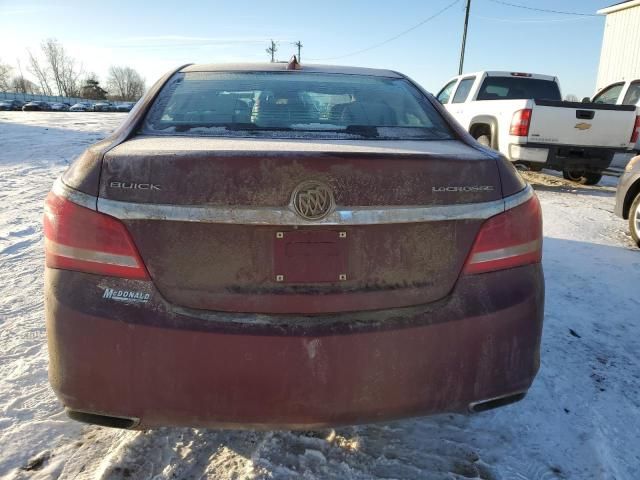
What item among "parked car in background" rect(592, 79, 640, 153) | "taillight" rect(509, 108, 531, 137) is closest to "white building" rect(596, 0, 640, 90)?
"parked car in background" rect(592, 79, 640, 153)

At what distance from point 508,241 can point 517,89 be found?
33.0ft

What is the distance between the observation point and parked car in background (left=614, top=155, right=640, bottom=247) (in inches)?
211

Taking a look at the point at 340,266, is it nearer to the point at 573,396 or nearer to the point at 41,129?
the point at 573,396

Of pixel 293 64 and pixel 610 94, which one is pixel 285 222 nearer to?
pixel 293 64

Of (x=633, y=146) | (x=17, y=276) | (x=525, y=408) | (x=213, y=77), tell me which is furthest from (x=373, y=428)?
(x=633, y=146)

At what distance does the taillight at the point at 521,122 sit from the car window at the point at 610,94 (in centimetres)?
391

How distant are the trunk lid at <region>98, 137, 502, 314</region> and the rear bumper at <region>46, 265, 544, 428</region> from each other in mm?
71

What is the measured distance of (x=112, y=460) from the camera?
6.50 ft

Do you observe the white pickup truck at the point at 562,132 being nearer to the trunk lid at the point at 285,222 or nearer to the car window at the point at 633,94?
the car window at the point at 633,94

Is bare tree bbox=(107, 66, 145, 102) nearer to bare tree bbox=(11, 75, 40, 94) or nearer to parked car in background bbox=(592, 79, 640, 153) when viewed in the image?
bare tree bbox=(11, 75, 40, 94)

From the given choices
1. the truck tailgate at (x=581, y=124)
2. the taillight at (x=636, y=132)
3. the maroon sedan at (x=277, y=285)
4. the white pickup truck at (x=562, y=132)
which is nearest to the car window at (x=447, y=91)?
the white pickup truck at (x=562, y=132)

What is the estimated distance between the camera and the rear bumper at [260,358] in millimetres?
1539

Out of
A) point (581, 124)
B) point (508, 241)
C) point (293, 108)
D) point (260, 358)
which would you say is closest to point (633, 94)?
point (581, 124)

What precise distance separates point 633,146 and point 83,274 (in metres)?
9.68
